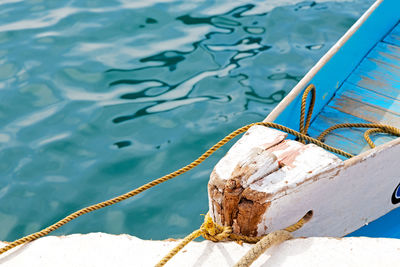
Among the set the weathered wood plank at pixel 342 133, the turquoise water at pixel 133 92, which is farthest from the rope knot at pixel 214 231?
the weathered wood plank at pixel 342 133

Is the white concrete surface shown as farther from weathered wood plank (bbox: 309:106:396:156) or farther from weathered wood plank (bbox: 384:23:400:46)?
weathered wood plank (bbox: 384:23:400:46)

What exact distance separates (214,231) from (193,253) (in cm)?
13

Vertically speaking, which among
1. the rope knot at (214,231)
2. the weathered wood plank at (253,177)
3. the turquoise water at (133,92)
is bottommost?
the turquoise water at (133,92)

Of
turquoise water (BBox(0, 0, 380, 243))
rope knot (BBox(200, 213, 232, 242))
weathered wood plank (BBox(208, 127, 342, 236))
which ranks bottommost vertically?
turquoise water (BBox(0, 0, 380, 243))

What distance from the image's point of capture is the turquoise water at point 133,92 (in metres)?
3.62

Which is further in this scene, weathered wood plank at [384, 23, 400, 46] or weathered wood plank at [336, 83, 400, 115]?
weathered wood plank at [384, 23, 400, 46]

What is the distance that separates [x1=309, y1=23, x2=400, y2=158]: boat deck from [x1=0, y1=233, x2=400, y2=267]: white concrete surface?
1.31m

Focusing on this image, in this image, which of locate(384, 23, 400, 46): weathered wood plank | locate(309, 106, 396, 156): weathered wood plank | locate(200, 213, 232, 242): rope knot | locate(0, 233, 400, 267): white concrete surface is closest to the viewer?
locate(0, 233, 400, 267): white concrete surface

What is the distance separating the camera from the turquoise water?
11.9ft

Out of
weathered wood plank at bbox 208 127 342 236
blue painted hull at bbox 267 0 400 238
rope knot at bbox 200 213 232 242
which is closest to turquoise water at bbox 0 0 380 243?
blue painted hull at bbox 267 0 400 238

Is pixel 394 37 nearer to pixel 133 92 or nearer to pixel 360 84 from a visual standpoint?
pixel 360 84

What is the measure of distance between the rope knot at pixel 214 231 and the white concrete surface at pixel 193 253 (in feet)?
0.10

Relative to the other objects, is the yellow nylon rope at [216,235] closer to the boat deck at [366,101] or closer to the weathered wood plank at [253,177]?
the weathered wood plank at [253,177]

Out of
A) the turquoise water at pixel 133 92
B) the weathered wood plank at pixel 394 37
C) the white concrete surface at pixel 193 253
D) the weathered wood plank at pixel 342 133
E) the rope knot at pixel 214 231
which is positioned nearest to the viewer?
→ the white concrete surface at pixel 193 253
